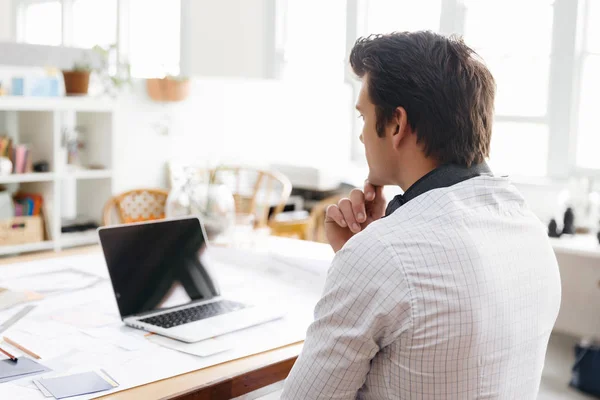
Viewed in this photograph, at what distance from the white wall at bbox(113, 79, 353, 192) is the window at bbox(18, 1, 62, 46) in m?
2.78

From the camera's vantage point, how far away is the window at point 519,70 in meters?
4.38

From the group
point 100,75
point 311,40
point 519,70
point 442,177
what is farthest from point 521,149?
point 442,177

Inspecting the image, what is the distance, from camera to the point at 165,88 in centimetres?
420

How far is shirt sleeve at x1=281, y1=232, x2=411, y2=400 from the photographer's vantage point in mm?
941

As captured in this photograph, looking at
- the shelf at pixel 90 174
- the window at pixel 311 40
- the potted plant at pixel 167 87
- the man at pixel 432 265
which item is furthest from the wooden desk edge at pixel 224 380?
the window at pixel 311 40

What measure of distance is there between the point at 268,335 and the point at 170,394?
349 mm

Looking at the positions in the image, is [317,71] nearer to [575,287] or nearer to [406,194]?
[575,287]

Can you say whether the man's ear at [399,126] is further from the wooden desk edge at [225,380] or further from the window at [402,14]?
the window at [402,14]

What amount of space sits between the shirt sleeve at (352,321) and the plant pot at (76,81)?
3.10 meters

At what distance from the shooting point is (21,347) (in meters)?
1.34

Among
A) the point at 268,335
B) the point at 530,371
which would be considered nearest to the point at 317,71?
the point at 268,335

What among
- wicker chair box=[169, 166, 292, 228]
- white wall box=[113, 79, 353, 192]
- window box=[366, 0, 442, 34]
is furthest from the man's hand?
window box=[366, 0, 442, 34]

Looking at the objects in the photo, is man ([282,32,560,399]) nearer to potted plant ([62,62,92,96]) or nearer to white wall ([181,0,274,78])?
potted plant ([62,62,92,96])

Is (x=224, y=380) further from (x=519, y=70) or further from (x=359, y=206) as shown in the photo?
(x=519, y=70)
